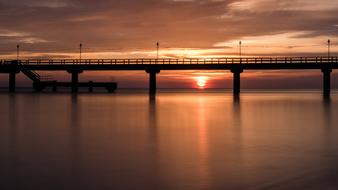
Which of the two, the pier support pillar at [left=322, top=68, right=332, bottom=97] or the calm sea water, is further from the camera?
the pier support pillar at [left=322, top=68, right=332, bottom=97]

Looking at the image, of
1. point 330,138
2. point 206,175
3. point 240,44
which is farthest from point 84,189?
point 240,44

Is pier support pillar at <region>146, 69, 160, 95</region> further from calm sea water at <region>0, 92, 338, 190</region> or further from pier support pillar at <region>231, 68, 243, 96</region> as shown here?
calm sea water at <region>0, 92, 338, 190</region>

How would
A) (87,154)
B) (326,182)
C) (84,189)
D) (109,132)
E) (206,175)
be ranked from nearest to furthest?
(84,189), (326,182), (206,175), (87,154), (109,132)

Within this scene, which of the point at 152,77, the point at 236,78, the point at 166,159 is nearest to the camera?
the point at 166,159

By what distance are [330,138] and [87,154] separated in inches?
379

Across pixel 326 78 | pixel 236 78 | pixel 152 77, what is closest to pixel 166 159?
pixel 236 78

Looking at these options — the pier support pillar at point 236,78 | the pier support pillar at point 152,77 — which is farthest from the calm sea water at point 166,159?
the pier support pillar at point 152,77

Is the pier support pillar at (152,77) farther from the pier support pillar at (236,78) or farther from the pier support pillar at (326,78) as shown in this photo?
the pier support pillar at (326,78)

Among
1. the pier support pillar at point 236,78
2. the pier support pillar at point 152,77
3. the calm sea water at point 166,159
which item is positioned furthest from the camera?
the pier support pillar at point 152,77

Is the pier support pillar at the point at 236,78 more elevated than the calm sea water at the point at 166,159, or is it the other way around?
the pier support pillar at the point at 236,78

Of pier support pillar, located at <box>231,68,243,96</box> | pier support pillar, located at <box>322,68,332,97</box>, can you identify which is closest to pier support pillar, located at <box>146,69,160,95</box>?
pier support pillar, located at <box>231,68,243,96</box>

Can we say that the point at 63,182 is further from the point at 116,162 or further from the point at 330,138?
the point at 330,138

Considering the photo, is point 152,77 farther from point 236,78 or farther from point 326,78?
point 326,78

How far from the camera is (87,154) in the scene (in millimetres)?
13094
